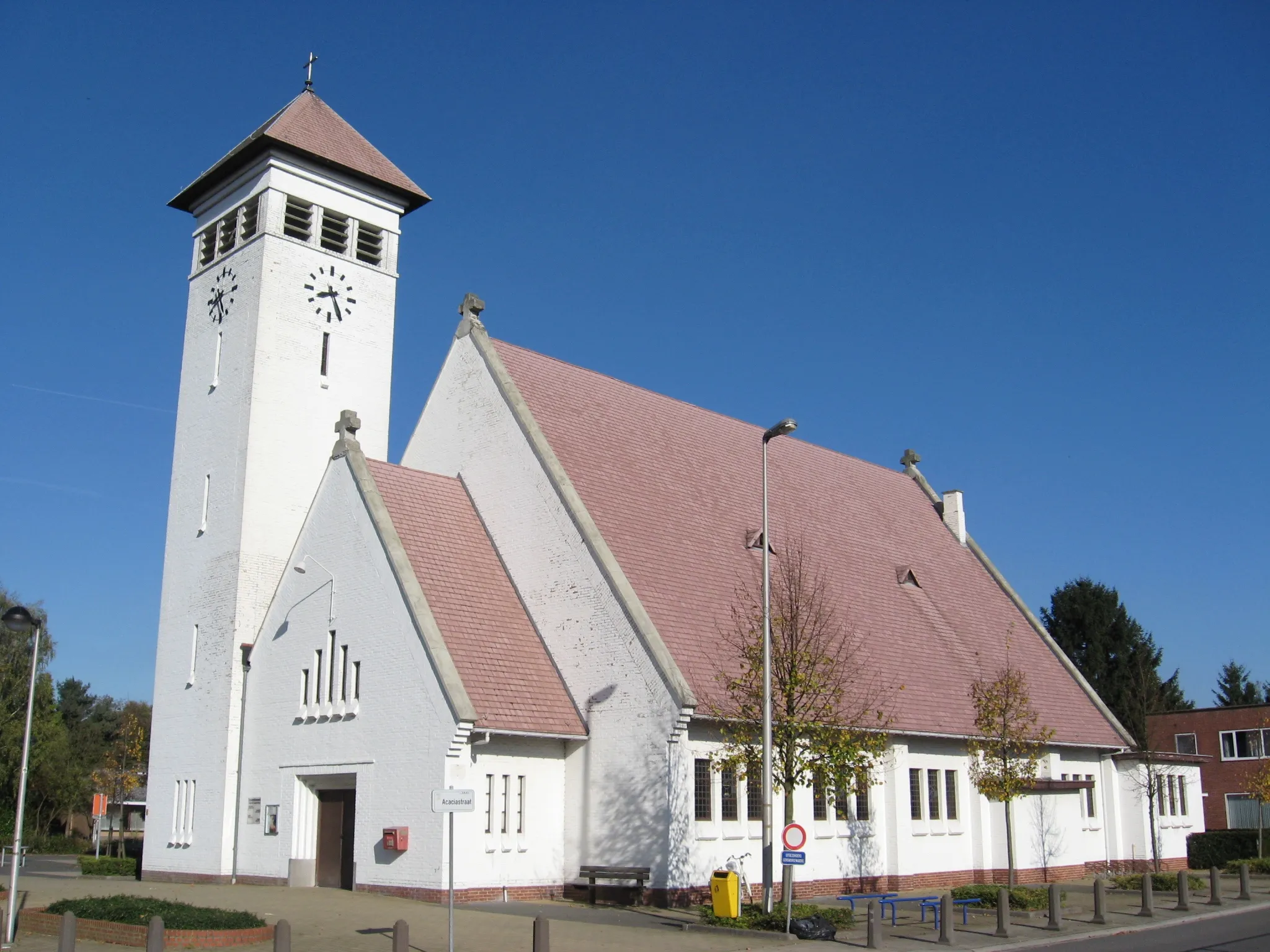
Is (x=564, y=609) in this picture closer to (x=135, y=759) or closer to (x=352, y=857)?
(x=352, y=857)

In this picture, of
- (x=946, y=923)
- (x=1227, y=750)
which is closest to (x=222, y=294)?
(x=946, y=923)

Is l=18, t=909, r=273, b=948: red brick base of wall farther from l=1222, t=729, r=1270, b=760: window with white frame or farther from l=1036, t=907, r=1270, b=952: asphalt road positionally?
l=1222, t=729, r=1270, b=760: window with white frame

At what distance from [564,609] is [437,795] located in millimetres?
11589

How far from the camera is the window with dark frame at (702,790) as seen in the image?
25.6 m

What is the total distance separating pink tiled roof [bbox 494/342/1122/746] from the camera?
94.2ft

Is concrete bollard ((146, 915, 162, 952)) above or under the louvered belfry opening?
under

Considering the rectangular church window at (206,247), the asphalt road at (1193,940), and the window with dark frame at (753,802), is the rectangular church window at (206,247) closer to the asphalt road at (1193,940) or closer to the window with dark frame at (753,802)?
the window with dark frame at (753,802)

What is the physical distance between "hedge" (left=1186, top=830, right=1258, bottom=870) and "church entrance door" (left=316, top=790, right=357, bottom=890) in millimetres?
34143

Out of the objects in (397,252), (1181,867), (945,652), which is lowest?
(1181,867)

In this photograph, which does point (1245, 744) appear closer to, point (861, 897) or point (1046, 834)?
point (1046, 834)

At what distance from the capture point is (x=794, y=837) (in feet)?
65.5

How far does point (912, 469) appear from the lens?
47438 millimetres

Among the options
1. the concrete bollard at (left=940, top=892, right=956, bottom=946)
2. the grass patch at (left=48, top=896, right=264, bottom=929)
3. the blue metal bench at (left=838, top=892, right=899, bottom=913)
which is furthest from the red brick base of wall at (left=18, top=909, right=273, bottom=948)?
the blue metal bench at (left=838, top=892, right=899, bottom=913)

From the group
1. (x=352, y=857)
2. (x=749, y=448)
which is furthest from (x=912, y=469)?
(x=352, y=857)
